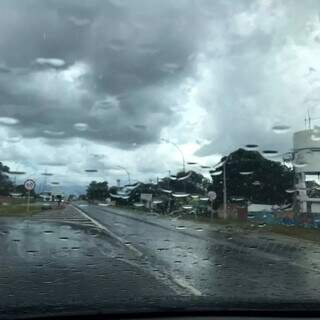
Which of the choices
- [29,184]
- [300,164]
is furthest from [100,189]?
[300,164]

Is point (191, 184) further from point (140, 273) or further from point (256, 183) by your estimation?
point (140, 273)

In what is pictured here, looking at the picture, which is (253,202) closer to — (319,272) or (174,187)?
(174,187)

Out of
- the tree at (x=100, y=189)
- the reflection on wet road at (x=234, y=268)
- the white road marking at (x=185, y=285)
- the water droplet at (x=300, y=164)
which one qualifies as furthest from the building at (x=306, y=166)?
the white road marking at (x=185, y=285)

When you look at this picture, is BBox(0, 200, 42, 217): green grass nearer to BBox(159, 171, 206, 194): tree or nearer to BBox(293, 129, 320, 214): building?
BBox(159, 171, 206, 194): tree

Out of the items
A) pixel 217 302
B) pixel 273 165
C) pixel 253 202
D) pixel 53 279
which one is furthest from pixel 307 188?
pixel 217 302

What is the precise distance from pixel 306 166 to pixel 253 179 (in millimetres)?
4984

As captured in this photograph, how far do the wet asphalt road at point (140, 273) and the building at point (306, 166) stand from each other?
29.7 m

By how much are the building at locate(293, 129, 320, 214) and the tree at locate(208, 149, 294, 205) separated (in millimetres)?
1205

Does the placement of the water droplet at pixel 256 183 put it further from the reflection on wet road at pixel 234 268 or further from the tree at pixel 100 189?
the reflection on wet road at pixel 234 268

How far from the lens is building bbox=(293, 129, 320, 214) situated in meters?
52.3

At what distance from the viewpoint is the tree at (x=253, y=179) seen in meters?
52.9

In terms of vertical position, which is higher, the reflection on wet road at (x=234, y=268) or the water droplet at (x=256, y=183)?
the water droplet at (x=256, y=183)

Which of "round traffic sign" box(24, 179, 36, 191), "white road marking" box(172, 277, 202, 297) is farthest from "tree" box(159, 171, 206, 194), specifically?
"white road marking" box(172, 277, 202, 297)

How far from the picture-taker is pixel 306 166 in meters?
52.7
